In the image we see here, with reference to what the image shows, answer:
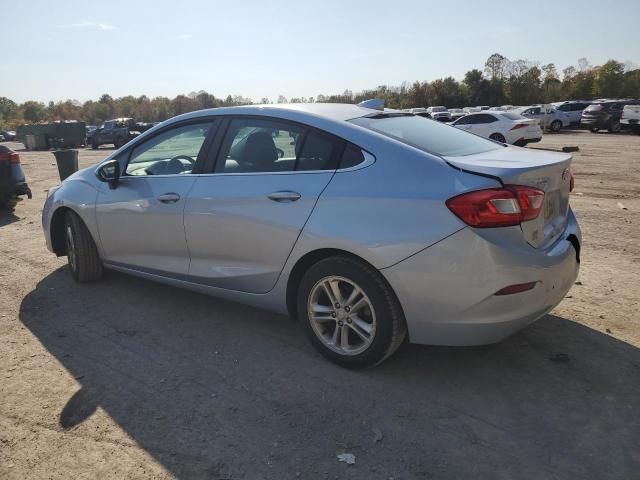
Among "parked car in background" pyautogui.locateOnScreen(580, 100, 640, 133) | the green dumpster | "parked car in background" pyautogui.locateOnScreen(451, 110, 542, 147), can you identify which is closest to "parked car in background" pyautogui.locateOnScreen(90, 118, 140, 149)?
the green dumpster

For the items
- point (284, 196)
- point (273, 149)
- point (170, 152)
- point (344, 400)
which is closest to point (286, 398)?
point (344, 400)

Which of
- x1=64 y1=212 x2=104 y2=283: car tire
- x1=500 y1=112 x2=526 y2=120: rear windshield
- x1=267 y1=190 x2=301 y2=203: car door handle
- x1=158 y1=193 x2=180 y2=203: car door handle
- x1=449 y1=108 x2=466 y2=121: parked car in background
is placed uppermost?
x1=267 y1=190 x2=301 y2=203: car door handle

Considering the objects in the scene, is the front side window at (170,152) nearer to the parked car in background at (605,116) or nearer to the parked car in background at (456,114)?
the parked car in background at (456,114)

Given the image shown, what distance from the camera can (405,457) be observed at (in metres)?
2.47

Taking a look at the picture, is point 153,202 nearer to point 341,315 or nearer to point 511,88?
point 341,315

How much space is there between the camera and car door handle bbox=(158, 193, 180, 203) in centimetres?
389

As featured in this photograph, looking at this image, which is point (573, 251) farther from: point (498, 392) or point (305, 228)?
point (305, 228)

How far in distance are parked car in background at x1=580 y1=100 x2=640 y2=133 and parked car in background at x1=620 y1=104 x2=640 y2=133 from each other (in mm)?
2697

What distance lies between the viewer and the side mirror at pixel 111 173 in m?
4.43

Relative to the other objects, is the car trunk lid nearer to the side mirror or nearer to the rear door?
the rear door

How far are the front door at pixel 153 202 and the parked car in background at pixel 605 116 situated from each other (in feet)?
99.4

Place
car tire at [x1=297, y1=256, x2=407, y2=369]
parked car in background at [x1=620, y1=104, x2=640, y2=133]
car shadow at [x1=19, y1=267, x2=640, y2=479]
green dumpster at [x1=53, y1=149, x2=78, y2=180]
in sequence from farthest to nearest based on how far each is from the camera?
parked car in background at [x1=620, y1=104, x2=640, y2=133] → green dumpster at [x1=53, y1=149, x2=78, y2=180] → car tire at [x1=297, y1=256, x2=407, y2=369] → car shadow at [x1=19, y1=267, x2=640, y2=479]

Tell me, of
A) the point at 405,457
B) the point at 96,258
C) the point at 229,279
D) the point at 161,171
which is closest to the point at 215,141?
the point at 161,171

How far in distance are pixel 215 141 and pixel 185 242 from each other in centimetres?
79
